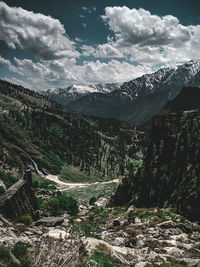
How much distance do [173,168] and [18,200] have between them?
36.9 metres

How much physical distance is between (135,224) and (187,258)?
43.6 feet

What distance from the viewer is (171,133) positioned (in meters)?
60.0

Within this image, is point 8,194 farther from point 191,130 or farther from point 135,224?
point 191,130

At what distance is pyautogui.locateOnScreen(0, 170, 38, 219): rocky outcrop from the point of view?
80.0ft

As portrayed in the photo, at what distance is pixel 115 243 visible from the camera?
2286 cm

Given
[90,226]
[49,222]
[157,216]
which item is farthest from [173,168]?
[49,222]

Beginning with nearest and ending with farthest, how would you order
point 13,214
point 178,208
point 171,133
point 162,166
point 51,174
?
point 13,214 < point 178,208 < point 162,166 < point 171,133 < point 51,174

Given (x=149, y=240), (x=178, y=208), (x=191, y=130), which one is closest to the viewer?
(x=149, y=240)

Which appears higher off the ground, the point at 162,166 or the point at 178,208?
the point at 162,166

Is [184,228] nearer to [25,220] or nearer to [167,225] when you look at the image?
[167,225]

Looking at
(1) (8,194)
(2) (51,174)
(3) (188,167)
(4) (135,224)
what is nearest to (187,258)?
(4) (135,224)

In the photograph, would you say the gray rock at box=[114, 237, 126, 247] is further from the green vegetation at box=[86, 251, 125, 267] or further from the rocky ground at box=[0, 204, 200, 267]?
the green vegetation at box=[86, 251, 125, 267]

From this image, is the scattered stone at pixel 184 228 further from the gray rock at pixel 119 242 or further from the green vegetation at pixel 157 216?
the gray rock at pixel 119 242

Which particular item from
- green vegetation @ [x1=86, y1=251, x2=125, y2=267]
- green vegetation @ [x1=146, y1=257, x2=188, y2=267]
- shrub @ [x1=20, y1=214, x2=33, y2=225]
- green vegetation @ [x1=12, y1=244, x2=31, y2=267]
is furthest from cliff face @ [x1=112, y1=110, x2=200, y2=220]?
green vegetation @ [x1=12, y1=244, x2=31, y2=267]
